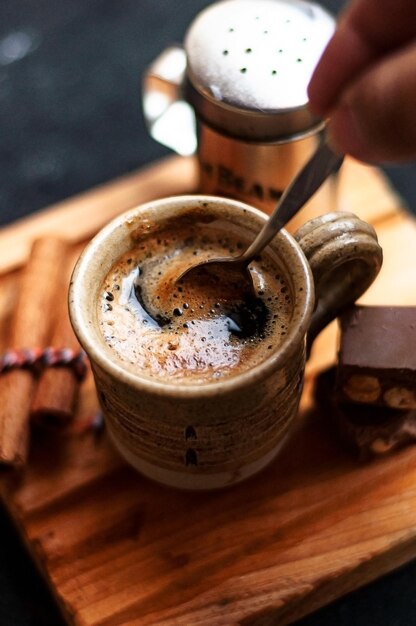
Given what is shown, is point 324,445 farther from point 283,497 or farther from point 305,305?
point 305,305

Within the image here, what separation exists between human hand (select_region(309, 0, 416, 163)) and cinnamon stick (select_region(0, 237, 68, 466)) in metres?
0.42

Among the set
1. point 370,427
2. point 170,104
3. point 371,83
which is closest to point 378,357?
point 370,427

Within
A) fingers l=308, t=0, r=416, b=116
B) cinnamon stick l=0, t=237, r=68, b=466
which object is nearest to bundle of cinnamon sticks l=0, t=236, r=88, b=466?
cinnamon stick l=0, t=237, r=68, b=466

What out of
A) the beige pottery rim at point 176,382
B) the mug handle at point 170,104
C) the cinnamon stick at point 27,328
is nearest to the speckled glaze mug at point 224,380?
the beige pottery rim at point 176,382

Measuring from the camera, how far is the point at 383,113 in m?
0.50

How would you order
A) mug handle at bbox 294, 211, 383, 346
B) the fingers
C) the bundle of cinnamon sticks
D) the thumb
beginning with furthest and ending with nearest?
the bundle of cinnamon sticks → mug handle at bbox 294, 211, 383, 346 → the fingers → the thumb

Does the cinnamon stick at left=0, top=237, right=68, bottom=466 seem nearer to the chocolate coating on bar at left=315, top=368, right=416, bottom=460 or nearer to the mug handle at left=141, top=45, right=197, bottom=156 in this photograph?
the mug handle at left=141, top=45, right=197, bottom=156

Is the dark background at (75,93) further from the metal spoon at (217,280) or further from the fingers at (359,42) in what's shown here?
the fingers at (359,42)

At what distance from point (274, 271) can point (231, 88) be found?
24 cm

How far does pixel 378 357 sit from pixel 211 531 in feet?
0.76

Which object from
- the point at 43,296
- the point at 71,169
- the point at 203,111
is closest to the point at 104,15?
the point at 71,169

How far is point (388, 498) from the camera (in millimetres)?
777

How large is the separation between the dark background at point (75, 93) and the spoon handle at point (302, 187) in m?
0.57

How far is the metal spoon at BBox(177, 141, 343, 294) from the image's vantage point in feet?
2.14
